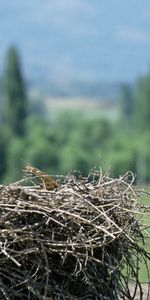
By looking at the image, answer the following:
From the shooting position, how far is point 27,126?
112 m

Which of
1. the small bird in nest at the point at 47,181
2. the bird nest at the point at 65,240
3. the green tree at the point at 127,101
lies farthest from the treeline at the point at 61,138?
the bird nest at the point at 65,240

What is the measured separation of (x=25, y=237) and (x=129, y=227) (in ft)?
2.38

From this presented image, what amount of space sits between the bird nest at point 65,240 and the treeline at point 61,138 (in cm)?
7556

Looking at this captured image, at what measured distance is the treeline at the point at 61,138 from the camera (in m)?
92.0

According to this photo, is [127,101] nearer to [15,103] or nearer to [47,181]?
[15,103]

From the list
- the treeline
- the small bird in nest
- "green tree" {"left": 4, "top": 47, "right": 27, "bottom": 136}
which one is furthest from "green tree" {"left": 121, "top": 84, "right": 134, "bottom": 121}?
the small bird in nest

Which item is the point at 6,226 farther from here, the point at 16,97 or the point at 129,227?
the point at 16,97

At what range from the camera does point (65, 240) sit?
235 inches

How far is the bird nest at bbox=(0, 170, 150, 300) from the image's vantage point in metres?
5.87

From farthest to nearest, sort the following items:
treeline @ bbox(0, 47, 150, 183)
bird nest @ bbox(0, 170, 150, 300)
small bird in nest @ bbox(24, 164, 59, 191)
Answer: treeline @ bbox(0, 47, 150, 183), small bird in nest @ bbox(24, 164, 59, 191), bird nest @ bbox(0, 170, 150, 300)

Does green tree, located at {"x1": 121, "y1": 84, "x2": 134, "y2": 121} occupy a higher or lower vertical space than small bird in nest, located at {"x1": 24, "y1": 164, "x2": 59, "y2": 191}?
higher

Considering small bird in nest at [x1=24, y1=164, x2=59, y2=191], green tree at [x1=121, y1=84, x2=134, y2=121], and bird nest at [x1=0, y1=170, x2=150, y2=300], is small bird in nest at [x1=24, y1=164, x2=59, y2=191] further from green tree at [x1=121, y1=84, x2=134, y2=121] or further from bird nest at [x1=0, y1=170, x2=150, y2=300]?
green tree at [x1=121, y1=84, x2=134, y2=121]

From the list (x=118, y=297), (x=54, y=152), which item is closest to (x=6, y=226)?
(x=118, y=297)

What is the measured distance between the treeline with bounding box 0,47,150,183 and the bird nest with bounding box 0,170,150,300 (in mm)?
75563
